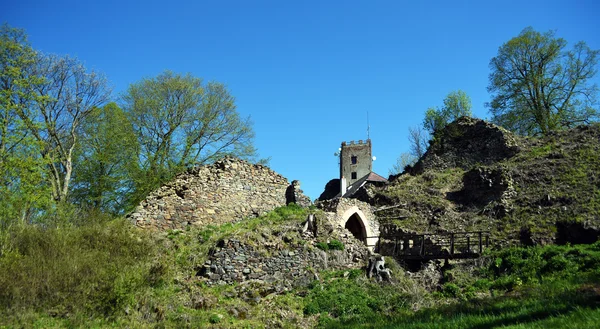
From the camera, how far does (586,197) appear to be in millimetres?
18297

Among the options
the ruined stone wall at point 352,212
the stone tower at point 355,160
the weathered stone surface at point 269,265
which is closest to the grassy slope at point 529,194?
the ruined stone wall at point 352,212

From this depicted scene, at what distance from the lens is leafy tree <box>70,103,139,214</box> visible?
2277 cm

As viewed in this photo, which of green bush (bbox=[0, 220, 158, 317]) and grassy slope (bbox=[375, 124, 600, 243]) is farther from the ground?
grassy slope (bbox=[375, 124, 600, 243])

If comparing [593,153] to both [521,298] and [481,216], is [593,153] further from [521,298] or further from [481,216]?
[521,298]

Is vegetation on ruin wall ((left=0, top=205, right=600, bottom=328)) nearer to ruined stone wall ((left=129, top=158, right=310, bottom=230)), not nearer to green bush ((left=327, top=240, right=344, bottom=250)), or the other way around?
ruined stone wall ((left=129, top=158, right=310, bottom=230))

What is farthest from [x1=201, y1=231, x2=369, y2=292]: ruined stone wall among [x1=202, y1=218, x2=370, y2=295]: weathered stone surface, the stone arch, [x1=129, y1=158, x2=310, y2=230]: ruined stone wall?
the stone arch

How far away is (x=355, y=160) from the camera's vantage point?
54625 mm

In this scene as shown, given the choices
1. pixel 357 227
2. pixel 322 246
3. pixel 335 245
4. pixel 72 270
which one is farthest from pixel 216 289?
pixel 357 227

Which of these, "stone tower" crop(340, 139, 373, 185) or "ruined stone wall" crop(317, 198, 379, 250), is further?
"stone tower" crop(340, 139, 373, 185)

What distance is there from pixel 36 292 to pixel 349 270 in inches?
351

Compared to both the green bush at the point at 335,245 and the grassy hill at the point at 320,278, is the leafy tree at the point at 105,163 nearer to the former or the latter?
the grassy hill at the point at 320,278

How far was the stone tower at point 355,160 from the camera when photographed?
2110 inches

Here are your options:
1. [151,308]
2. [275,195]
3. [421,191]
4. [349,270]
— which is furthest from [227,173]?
[421,191]

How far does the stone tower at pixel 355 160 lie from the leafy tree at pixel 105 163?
107 ft
